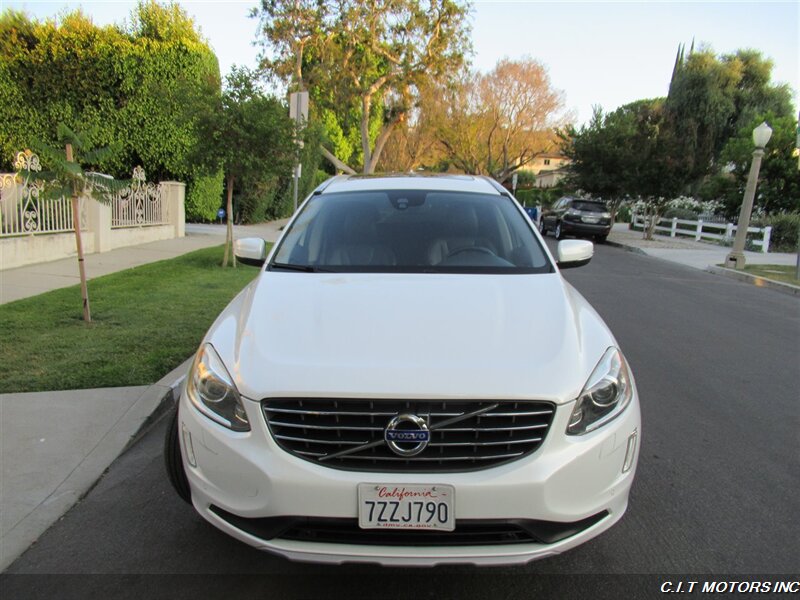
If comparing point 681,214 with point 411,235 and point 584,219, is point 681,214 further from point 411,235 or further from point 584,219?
point 411,235

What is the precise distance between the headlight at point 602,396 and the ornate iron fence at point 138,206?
11.7 meters

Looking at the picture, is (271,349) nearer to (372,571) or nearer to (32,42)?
(372,571)

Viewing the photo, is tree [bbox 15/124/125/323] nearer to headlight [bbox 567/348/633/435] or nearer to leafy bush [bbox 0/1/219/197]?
headlight [bbox 567/348/633/435]

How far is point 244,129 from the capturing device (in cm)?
986

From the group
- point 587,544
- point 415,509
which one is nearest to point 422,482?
point 415,509

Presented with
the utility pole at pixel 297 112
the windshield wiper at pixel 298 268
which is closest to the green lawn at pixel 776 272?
the utility pole at pixel 297 112

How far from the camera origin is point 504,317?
2.65 m

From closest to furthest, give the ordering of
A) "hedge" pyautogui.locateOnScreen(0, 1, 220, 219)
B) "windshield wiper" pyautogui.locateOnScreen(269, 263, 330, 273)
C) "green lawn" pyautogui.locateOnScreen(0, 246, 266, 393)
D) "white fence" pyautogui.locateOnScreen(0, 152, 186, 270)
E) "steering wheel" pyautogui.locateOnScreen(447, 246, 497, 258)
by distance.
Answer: "windshield wiper" pyautogui.locateOnScreen(269, 263, 330, 273) → "steering wheel" pyautogui.locateOnScreen(447, 246, 497, 258) → "green lawn" pyautogui.locateOnScreen(0, 246, 266, 393) → "white fence" pyautogui.locateOnScreen(0, 152, 186, 270) → "hedge" pyautogui.locateOnScreen(0, 1, 220, 219)

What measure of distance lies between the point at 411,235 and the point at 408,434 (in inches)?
69.5

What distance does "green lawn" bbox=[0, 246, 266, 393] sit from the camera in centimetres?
475

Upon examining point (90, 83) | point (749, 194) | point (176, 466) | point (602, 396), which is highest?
point (90, 83)

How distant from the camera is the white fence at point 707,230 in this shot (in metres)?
21.2

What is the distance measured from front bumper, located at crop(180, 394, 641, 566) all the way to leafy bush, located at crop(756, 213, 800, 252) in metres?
23.2

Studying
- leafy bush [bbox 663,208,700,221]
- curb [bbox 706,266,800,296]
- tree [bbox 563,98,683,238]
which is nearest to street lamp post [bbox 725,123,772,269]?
curb [bbox 706,266,800,296]
